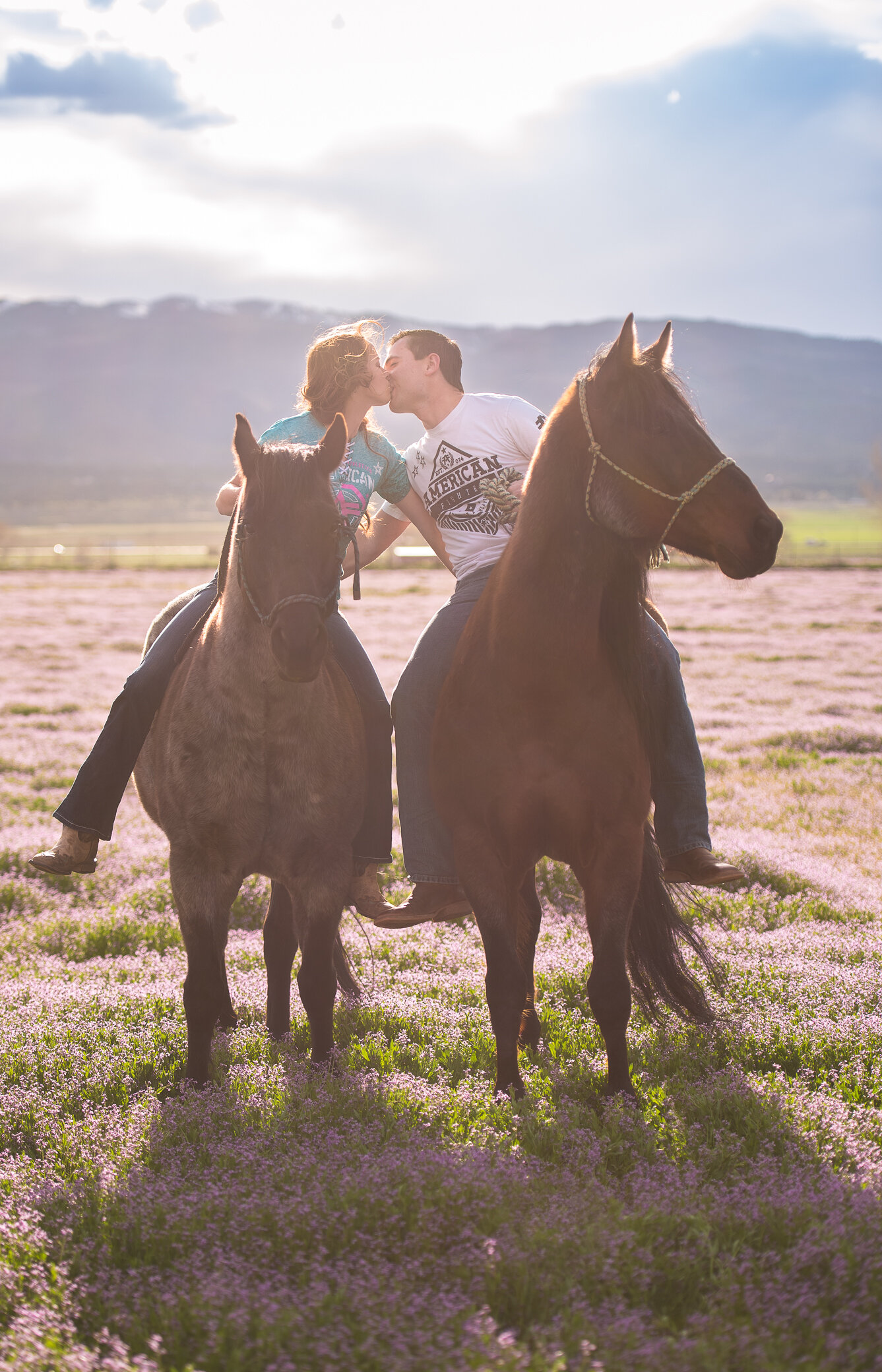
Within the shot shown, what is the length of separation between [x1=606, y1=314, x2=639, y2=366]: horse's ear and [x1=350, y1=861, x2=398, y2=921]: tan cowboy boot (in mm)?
3123

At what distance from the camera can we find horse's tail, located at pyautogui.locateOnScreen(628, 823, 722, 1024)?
5.20 meters

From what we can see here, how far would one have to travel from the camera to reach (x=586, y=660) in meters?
4.38

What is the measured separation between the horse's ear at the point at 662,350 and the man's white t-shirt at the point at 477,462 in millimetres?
1198

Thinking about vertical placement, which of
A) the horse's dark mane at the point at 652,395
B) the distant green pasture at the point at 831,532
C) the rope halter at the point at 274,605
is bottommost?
the rope halter at the point at 274,605

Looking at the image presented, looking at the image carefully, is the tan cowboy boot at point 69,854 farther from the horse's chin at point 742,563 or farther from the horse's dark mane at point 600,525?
the horse's chin at point 742,563

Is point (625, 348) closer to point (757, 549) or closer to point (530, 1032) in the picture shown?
point (757, 549)

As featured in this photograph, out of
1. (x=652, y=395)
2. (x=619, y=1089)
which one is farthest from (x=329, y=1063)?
(x=652, y=395)

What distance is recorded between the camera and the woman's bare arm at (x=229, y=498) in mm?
5355

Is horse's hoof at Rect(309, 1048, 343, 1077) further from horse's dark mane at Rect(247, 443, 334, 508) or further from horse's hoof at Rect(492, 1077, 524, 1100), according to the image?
horse's dark mane at Rect(247, 443, 334, 508)

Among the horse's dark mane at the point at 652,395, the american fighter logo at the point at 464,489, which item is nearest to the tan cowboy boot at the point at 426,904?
the american fighter logo at the point at 464,489

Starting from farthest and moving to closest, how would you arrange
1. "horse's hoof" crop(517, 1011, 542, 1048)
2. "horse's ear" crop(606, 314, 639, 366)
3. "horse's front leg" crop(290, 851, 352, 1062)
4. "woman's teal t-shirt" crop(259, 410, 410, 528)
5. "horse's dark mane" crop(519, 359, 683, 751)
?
1. "woman's teal t-shirt" crop(259, 410, 410, 528)
2. "horse's hoof" crop(517, 1011, 542, 1048)
3. "horse's front leg" crop(290, 851, 352, 1062)
4. "horse's dark mane" crop(519, 359, 683, 751)
5. "horse's ear" crop(606, 314, 639, 366)

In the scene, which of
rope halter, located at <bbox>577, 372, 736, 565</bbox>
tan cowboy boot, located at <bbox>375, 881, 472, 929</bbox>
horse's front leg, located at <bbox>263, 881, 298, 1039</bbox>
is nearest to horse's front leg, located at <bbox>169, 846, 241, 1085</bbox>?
horse's front leg, located at <bbox>263, 881, 298, 1039</bbox>

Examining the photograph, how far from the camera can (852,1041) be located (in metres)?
4.80

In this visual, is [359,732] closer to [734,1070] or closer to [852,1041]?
[734,1070]
